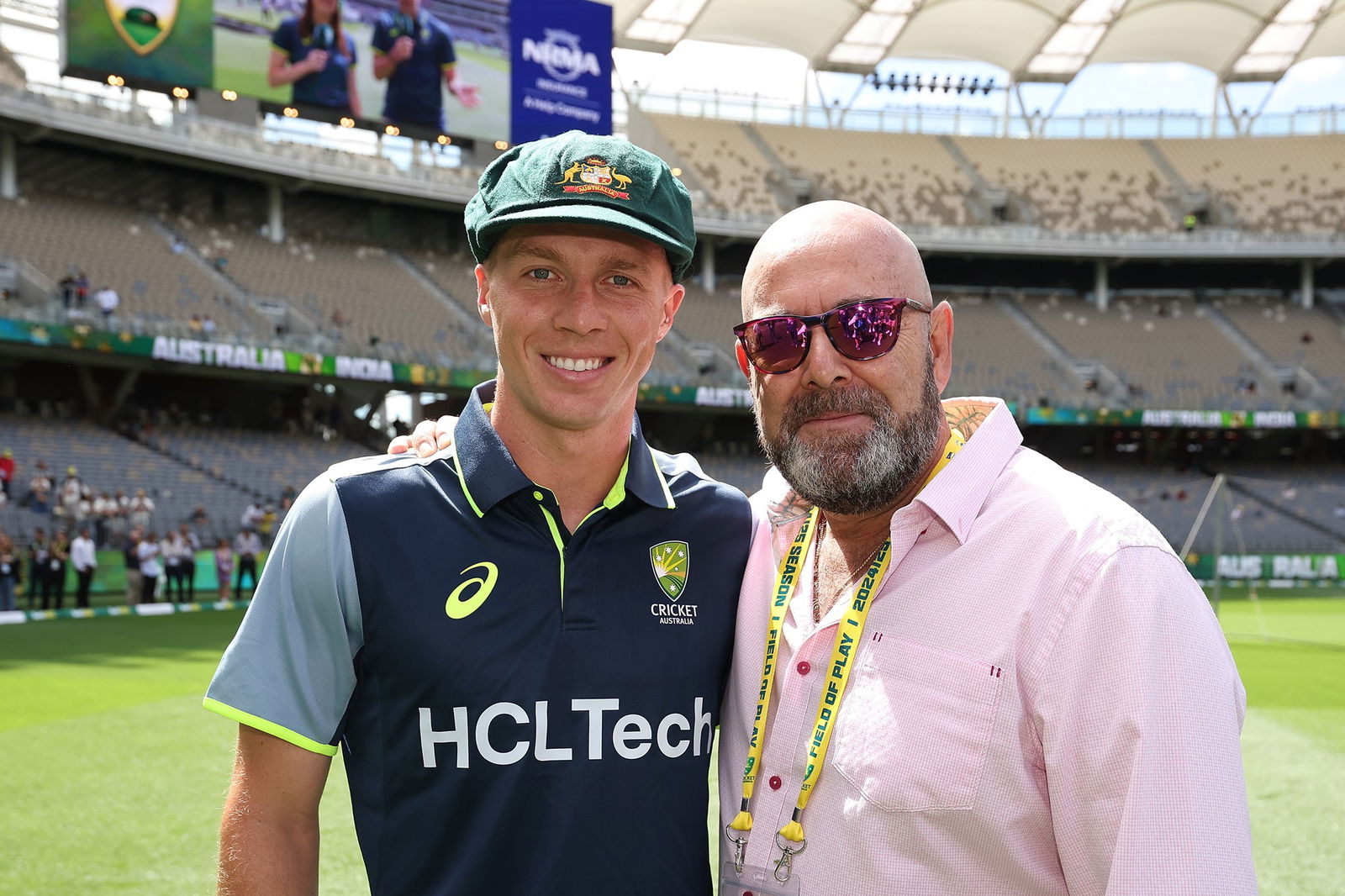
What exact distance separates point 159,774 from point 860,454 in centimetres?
693

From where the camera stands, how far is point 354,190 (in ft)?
130

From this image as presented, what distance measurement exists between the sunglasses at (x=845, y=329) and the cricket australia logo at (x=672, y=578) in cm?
54

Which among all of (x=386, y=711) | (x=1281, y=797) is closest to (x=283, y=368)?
(x=1281, y=797)

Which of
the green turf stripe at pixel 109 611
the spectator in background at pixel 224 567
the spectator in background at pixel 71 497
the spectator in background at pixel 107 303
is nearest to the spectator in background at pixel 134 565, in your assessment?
the green turf stripe at pixel 109 611

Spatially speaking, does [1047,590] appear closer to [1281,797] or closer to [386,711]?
[386,711]

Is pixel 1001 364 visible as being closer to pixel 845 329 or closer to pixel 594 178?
pixel 845 329

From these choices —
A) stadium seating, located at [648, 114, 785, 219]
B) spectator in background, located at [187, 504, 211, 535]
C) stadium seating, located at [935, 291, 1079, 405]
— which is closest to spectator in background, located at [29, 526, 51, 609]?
spectator in background, located at [187, 504, 211, 535]

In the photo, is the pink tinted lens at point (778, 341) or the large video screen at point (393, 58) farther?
the large video screen at point (393, 58)

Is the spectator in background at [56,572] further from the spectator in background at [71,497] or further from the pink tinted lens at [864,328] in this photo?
the pink tinted lens at [864,328]

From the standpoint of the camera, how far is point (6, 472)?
74.7ft

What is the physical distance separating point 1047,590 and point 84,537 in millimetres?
21857

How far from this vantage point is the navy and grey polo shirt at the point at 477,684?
2352 millimetres

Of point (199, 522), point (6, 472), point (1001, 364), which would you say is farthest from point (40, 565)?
point (1001, 364)

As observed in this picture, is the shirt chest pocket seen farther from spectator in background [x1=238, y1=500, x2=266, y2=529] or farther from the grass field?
spectator in background [x1=238, y1=500, x2=266, y2=529]
